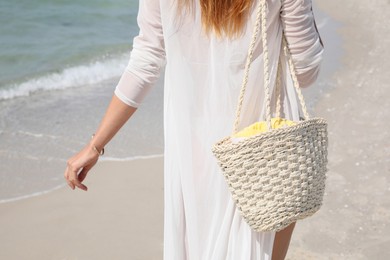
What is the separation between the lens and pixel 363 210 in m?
4.25

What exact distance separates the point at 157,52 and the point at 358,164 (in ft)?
9.75

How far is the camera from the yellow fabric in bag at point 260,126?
6.50ft

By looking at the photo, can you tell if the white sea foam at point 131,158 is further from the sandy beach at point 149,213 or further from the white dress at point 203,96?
the white dress at point 203,96

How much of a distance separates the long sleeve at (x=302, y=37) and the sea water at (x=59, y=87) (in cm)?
303

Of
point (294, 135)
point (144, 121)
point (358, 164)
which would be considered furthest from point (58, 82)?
point (294, 135)

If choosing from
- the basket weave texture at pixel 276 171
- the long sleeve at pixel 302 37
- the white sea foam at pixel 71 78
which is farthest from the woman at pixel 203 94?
the white sea foam at pixel 71 78

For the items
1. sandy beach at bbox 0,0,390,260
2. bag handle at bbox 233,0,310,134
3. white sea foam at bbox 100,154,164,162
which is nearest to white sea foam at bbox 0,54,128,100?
white sea foam at bbox 100,154,164,162

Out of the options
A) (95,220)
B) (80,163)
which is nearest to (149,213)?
(95,220)

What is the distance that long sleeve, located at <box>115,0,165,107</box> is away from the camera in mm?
2125

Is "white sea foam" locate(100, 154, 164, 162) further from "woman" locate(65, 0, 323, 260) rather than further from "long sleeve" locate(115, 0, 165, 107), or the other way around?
"long sleeve" locate(115, 0, 165, 107)

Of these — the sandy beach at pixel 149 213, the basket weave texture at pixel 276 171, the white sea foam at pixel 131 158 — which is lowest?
the white sea foam at pixel 131 158

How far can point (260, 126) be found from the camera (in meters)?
2.01

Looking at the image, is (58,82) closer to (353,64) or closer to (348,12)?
(353,64)

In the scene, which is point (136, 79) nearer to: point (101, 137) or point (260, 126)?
point (101, 137)
